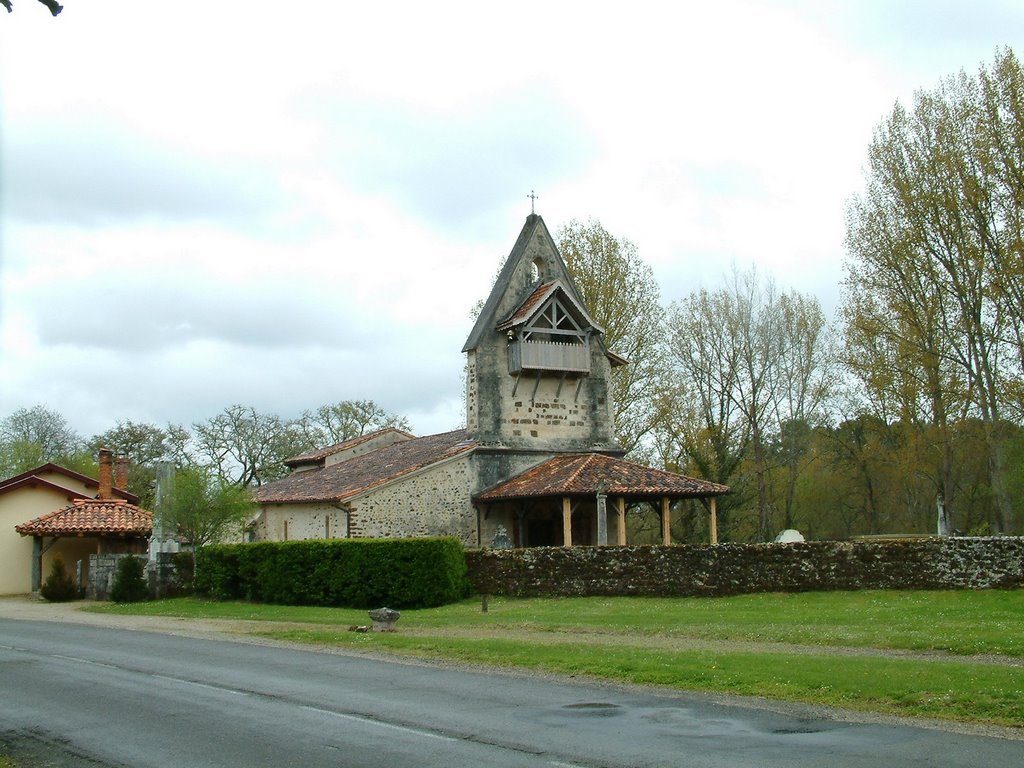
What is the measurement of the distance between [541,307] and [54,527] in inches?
761

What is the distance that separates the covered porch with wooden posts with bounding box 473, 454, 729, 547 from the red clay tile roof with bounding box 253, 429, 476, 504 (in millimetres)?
2666

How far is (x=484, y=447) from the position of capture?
37250 millimetres

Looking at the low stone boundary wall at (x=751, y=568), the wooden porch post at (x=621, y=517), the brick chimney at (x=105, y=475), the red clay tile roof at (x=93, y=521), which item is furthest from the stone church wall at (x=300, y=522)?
the wooden porch post at (x=621, y=517)

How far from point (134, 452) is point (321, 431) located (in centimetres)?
1340

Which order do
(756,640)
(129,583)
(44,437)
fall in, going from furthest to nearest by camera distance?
(44,437), (129,583), (756,640)

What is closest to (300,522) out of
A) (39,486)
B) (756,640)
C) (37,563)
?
(37,563)

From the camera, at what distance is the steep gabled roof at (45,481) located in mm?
38938

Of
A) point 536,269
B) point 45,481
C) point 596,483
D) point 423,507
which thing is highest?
point 536,269

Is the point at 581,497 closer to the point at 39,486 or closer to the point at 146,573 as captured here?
the point at 146,573

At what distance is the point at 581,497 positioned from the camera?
Answer: 34.0 metres

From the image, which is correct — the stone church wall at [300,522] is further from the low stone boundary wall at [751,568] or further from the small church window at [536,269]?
the small church window at [536,269]

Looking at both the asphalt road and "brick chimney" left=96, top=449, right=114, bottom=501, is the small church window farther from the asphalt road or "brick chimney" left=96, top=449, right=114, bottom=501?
the asphalt road

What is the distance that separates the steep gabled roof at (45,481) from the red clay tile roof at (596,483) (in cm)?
1681

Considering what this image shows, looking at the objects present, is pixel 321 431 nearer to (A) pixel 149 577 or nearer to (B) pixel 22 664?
(A) pixel 149 577
